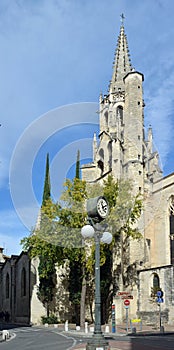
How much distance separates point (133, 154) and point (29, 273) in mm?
16040

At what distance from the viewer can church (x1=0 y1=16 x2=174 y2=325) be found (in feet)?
118

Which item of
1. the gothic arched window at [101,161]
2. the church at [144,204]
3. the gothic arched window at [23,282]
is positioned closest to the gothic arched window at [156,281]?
the church at [144,204]

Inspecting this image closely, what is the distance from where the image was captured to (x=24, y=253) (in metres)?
46.1

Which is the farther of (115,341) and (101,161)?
(101,161)

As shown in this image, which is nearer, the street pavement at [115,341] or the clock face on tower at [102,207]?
the clock face on tower at [102,207]

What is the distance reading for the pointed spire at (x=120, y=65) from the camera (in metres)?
51.5

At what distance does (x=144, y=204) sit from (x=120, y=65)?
19.8 m

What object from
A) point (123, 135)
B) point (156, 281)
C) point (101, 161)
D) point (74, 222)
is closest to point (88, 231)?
point (74, 222)

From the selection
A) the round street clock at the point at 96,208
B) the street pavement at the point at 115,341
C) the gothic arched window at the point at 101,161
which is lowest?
the street pavement at the point at 115,341

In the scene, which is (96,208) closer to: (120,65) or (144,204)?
(144,204)

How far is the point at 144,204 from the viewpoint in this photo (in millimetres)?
41531

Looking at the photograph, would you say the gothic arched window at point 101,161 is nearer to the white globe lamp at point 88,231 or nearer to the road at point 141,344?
the road at point 141,344

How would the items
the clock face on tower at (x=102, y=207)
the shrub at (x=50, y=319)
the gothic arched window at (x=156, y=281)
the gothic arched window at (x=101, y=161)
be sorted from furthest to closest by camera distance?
Result: the gothic arched window at (x=101, y=161) < the shrub at (x=50, y=319) < the gothic arched window at (x=156, y=281) < the clock face on tower at (x=102, y=207)

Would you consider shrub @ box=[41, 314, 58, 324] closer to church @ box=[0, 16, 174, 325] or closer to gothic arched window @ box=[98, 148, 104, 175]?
church @ box=[0, 16, 174, 325]
